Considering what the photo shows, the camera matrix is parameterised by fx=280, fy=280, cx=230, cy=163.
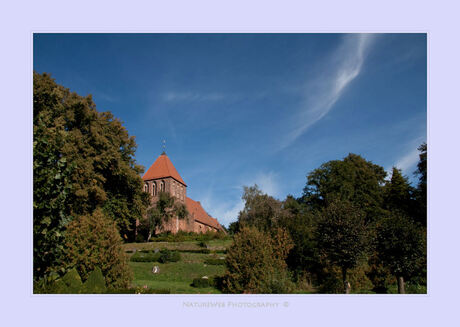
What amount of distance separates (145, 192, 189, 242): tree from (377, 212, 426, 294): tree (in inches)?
1074

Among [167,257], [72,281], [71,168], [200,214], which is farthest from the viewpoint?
[200,214]

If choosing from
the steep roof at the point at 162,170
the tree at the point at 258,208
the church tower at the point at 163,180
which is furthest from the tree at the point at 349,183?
the steep roof at the point at 162,170

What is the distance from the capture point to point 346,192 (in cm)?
3159

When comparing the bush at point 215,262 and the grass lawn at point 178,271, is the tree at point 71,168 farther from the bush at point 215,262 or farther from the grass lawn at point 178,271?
the bush at point 215,262

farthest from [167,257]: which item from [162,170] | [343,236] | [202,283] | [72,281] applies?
[162,170]

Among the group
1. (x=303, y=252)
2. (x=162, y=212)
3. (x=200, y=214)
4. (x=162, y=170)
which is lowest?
(x=200, y=214)

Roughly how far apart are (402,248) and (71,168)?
50.0ft

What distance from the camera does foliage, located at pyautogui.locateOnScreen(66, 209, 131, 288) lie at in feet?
32.1

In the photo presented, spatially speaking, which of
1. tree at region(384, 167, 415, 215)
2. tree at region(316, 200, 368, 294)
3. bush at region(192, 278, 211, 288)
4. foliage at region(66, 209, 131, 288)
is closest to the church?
tree at region(384, 167, 415, 215)

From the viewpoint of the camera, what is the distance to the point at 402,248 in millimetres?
14172

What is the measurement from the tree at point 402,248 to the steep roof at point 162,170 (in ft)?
121

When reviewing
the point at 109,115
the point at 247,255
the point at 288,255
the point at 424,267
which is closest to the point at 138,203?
the point at 109,115

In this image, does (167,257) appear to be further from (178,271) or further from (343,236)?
(343,236)

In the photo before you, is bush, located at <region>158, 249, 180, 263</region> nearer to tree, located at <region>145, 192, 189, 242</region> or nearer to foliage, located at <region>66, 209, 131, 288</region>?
foliage, located at <region>66, 209, 131, 288</region>
